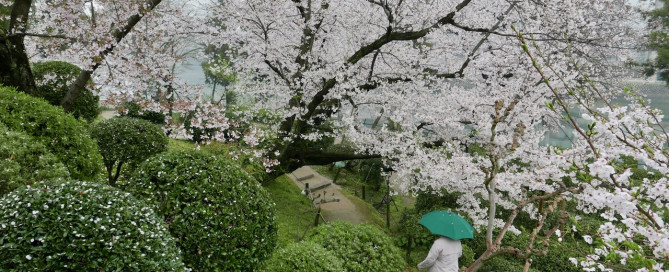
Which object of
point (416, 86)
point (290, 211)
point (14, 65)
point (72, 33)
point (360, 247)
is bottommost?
point (290, 211)

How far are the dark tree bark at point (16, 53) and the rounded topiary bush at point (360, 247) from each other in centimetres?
531

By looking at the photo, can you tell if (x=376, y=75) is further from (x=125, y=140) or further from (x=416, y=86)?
(x=125, y=140)

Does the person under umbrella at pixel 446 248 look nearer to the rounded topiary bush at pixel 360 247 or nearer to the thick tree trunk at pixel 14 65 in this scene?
the rounded topiary bush at pixel 360 247

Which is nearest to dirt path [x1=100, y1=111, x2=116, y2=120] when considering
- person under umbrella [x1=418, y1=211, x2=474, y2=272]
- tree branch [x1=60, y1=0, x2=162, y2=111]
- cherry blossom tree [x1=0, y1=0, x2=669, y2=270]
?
cherry blossom tree [x1=0, y1=0, x2=669, y2=270]

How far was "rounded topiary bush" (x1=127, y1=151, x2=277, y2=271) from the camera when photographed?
382 cm

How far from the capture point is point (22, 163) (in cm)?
380

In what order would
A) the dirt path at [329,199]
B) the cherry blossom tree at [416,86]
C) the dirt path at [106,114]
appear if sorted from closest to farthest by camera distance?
1. the cherry blossom tree at [416,86]
2. the dirt path at [329,199]
3. the dirt path at [106,114]

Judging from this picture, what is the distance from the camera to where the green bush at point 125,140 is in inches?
264

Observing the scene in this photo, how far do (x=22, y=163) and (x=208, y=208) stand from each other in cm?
203

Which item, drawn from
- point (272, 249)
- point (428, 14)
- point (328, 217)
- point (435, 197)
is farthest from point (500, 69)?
point (272, 249)

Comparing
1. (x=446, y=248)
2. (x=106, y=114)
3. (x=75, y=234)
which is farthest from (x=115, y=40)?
(x=106, y=114)

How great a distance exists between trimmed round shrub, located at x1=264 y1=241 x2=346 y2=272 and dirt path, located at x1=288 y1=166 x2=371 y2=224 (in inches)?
137

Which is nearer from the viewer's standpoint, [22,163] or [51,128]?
[22,163]

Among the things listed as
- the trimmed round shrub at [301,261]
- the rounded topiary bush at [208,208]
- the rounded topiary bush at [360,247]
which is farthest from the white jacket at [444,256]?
the rounded topiary bush at [208,208]
